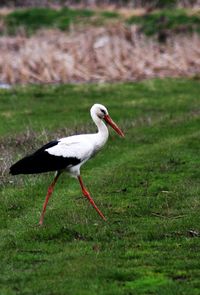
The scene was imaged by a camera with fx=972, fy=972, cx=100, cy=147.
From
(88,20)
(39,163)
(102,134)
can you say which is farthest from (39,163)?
(88,20)

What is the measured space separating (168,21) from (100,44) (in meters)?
7.39

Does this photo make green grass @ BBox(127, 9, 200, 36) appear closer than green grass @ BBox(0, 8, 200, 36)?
Yes

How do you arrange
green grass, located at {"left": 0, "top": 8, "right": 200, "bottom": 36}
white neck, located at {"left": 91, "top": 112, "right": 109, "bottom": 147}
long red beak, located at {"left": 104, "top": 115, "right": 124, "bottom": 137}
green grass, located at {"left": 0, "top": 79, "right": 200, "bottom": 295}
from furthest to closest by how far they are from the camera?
green grass, located at {"left": 0, "top": 8, "right": 200, "bottom": 36}
long red beak, located at {"left": 104, "top": 115, "right": 124, "bottom": 137}
white neck, located at {"left": 91, "top": 112, "right": 109, "bottom": 147}
green grass, located at {"left": 0, "top": 79, "right": 200, "bottom": 295}

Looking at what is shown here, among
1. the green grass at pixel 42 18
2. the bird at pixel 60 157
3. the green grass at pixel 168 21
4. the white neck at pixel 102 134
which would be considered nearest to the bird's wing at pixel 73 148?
the bird at pixel 60 157

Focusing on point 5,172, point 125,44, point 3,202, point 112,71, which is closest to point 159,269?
point 3,202

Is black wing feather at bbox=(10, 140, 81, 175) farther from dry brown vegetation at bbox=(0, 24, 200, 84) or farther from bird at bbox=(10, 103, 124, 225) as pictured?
dry brown vegetation at bbox=(0, 24, 200, 84)

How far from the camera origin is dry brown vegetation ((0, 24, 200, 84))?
27.8m

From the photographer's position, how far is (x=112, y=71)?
2833 cm

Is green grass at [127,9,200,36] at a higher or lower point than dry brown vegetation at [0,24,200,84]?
lower

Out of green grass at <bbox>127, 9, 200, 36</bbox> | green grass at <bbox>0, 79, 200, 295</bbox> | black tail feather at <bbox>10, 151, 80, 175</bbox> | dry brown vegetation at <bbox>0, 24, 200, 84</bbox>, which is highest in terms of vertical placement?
black tail feather at <bbox>10, 151, 80, 175</bbox>

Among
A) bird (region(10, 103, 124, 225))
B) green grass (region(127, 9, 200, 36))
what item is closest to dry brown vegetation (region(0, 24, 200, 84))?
green grass (region(127, 9, 200, 36))

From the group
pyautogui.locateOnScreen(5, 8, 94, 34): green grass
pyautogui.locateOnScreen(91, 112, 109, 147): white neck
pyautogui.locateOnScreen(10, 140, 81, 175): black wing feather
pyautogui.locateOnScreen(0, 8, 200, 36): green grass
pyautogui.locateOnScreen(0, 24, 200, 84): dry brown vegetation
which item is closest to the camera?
pyautogui.locateOnScreen(10, 140, 81, 175): black wing feather

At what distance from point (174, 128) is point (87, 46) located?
1058 cm

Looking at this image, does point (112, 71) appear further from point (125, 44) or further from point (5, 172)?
point (5, 172)
